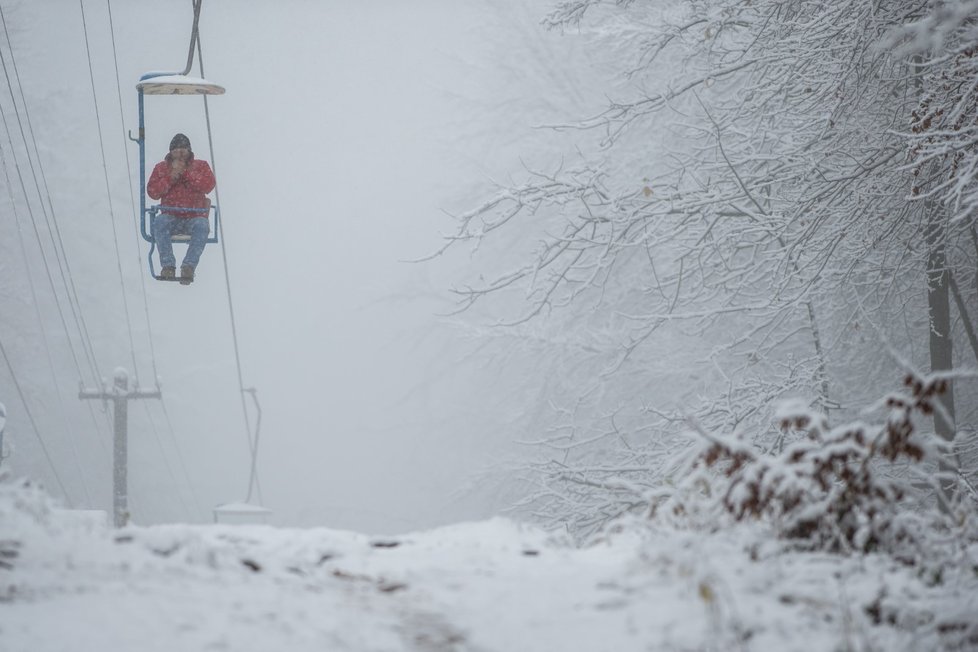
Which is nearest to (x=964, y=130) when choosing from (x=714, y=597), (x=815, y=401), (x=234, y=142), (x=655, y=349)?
(x=815, y=401)

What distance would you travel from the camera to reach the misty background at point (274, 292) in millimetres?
21406

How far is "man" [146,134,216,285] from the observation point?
11188 millimetres

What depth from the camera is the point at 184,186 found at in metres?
11.3

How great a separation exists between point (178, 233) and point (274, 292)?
264 feet

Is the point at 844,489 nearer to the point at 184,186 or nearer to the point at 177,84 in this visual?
the point at 177,84

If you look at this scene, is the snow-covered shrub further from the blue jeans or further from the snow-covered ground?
the blue jeans

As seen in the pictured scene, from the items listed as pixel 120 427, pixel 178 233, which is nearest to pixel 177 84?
pixel 178 233

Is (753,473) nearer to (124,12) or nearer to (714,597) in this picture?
(714,597)

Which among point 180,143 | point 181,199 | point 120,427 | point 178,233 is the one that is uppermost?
point 180,143

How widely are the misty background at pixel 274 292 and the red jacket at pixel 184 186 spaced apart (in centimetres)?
397

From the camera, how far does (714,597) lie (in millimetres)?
3193

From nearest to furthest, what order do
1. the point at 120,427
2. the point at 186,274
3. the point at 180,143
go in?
the point at 186,274
the point at 180,143
the point at 120,427

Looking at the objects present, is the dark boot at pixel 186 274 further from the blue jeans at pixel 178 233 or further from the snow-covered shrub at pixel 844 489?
the snow-covered shrub at pixel 844 489

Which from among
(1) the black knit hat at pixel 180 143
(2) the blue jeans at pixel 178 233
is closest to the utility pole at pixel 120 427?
(2) the blue jeans at pixel 178 233
